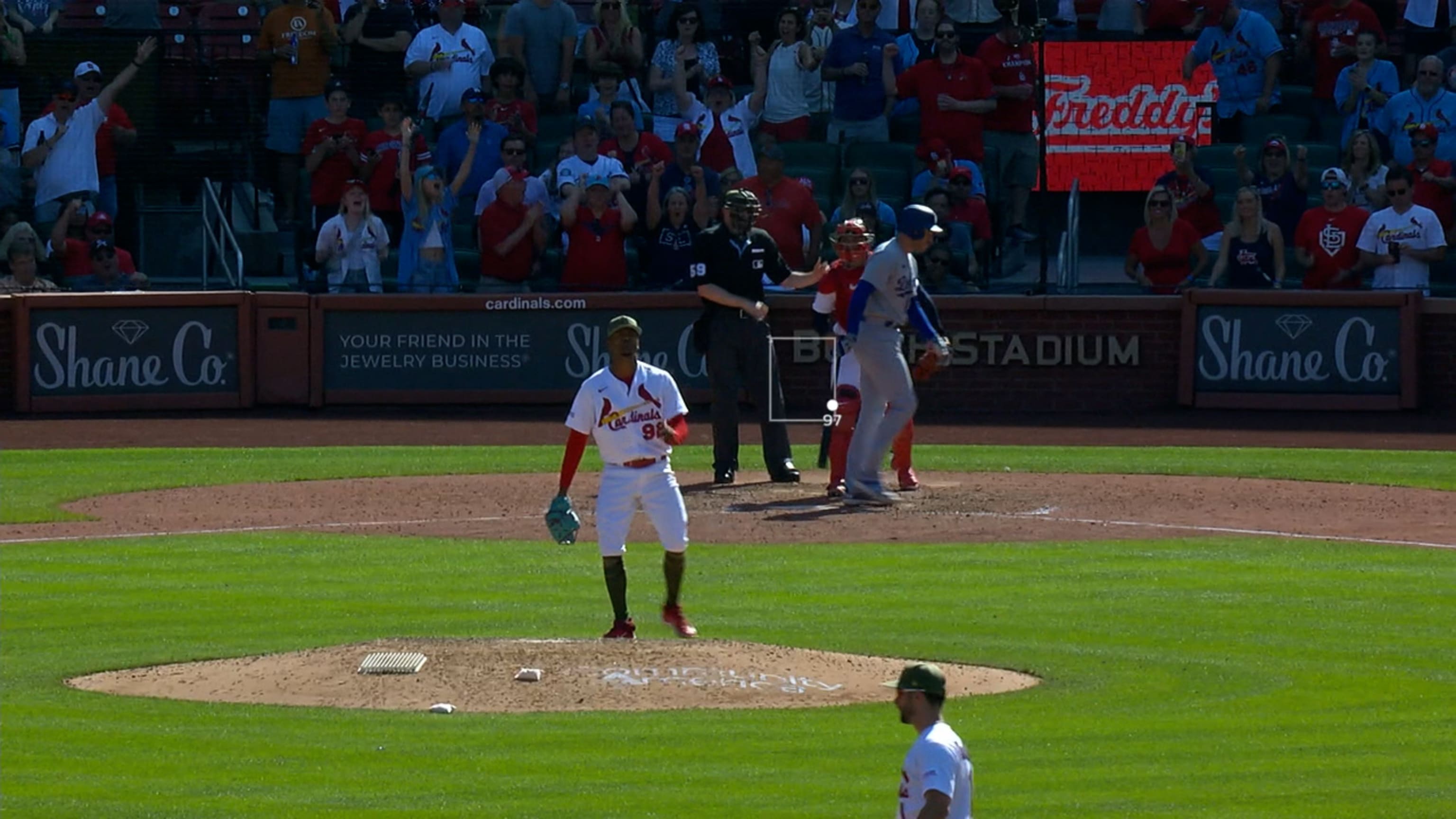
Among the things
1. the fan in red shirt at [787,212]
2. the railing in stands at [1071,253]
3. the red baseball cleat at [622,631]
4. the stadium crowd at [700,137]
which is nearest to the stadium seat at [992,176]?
the stadium crowd at [700,137]

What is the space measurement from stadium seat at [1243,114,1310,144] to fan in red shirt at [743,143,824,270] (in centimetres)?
573

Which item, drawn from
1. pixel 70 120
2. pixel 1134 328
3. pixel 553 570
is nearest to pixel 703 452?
pixel 1134 328

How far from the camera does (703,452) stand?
2075cm

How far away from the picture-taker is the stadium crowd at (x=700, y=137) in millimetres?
22688

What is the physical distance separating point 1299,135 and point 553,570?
13662 millimetres

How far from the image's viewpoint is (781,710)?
9.91 meters

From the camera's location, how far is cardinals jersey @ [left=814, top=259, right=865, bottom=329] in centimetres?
1647

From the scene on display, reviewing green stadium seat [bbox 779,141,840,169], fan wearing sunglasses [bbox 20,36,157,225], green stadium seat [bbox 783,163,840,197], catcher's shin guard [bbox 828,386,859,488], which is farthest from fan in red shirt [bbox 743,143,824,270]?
fan wearing sunglasses [bbox 20,36,157,225]

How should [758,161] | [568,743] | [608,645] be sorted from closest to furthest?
[568,743], [608,645], [758,161]

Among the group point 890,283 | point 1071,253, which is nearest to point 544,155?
point 1071,253

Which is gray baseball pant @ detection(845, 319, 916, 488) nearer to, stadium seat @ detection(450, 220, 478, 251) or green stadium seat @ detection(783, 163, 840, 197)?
green stadium seat @ detection(783, 163, 840, 197)

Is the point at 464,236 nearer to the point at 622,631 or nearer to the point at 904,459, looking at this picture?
the point at 904,459

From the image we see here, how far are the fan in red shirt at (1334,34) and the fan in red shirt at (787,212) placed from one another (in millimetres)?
6543

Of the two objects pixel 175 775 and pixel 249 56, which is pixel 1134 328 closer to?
pixel 249 56
